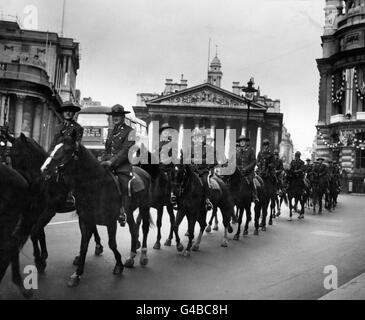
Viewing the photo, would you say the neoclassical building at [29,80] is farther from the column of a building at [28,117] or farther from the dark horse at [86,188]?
the dark horse at [86,188]

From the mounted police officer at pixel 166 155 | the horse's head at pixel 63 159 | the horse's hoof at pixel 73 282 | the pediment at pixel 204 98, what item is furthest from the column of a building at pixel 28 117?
the pediment at pixel 204 98

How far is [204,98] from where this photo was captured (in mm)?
70125

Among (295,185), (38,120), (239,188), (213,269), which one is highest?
(38,120)

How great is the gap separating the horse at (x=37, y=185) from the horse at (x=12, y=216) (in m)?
0.33

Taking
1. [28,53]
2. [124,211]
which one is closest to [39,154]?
[124,211]

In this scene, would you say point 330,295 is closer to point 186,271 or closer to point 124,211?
point 186,271

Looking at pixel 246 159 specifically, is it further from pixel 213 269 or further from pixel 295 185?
pixel 295 185

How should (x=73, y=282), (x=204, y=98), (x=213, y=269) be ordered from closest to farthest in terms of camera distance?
(x=73, y=282) < (x=213, y=269) < (x=204, y=98)

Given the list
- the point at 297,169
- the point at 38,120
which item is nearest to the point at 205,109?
the point at 38,120

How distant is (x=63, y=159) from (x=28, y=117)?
31766 millimetres

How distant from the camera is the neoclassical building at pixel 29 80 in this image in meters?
31.0

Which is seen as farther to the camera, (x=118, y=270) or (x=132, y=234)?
(x=132, y=234)

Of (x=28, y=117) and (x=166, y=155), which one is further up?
(x=28, y=117)

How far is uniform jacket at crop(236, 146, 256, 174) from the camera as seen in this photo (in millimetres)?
10641
